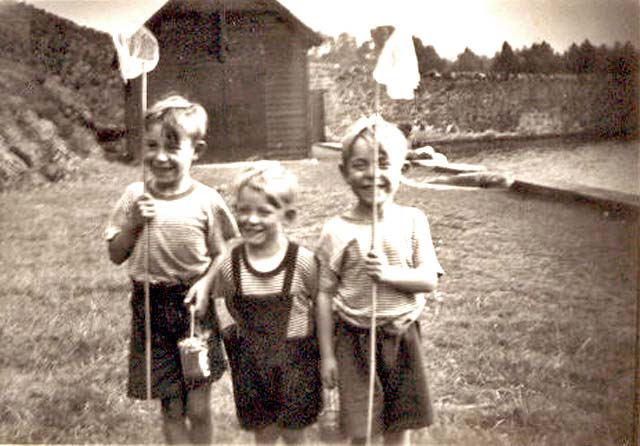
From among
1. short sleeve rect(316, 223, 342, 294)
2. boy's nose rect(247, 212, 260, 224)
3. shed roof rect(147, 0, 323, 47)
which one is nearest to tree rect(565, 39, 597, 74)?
shed roof rect(147, 0, 323, 47)

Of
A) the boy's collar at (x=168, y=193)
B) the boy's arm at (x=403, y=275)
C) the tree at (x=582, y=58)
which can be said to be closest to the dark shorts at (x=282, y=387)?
the boy's arm at (x=403, y=275)

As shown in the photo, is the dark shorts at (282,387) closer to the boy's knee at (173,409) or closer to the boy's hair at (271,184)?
the boy's knee at (173,409)

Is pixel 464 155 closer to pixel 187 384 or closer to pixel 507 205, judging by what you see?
pixel 507 205

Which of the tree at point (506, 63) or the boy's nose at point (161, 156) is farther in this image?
the tree at point (506, 63)

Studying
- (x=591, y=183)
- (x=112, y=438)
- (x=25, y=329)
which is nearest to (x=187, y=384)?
(x=112, y=438)

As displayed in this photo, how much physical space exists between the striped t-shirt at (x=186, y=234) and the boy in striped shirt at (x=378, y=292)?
0.82ft

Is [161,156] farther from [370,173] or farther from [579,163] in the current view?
[579,163]

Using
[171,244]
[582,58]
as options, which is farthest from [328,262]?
[582,58]

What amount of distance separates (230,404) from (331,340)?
0.38m

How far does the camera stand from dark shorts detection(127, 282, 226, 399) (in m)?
1.94

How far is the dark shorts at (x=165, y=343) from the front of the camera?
1.94m

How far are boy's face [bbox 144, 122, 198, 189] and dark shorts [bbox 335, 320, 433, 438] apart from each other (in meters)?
0.51

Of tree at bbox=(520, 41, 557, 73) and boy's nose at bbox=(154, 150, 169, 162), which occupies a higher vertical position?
tree at bbox=(520, 41, 557, 73)

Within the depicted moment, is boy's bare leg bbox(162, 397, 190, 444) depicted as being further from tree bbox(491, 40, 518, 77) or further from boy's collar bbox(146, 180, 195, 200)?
tree bbox(491, 40, 518, 77)
